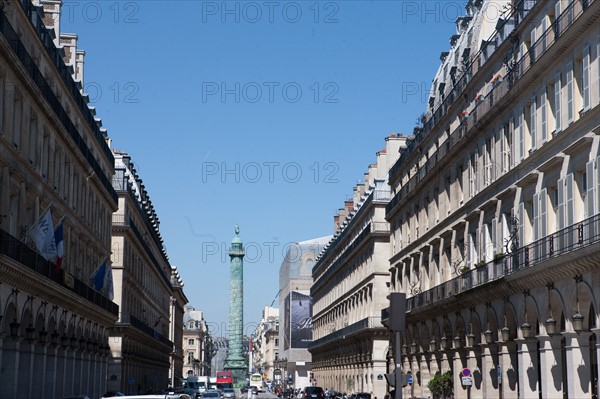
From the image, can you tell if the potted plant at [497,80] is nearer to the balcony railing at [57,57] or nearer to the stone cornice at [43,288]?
the balcony railing at [57,57]

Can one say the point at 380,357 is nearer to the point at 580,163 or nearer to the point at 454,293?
the point at 454,293

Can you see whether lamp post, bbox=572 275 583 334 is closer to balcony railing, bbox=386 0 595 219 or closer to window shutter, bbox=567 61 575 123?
window shutter, bbox=567 61 575 123

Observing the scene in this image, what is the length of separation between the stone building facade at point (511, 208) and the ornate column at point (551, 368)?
4 cm

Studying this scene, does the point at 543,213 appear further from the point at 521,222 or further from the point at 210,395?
the point at 210,395

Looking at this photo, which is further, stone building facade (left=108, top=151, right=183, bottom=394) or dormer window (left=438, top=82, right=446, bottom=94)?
stone building facade (left=108, top=151, right=183, bottom=394)

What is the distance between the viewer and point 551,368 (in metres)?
33.0

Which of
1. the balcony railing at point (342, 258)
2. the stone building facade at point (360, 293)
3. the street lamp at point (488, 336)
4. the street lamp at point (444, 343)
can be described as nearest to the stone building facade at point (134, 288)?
the stone building facade at point (360, 293)

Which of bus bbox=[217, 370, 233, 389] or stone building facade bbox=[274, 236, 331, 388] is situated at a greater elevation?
stone building facade bbox=[274, 236, 331, 388]

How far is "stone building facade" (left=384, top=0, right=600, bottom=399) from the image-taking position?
2972cm

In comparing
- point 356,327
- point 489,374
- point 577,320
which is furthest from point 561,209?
point 356,327

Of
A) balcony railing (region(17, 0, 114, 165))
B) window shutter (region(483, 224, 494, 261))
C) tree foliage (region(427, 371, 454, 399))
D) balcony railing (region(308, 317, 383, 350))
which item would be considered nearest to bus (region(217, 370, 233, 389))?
balcony railing (region(308, 317, 383, 350))

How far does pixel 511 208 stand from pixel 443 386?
1251cm

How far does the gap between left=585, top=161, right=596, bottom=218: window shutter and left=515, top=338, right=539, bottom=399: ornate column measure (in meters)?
8.16

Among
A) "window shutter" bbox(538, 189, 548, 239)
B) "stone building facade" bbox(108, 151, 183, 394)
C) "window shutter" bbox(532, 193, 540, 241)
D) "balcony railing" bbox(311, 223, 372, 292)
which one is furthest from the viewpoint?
"balcony railing" bbox(311, 223, 372, 292)
